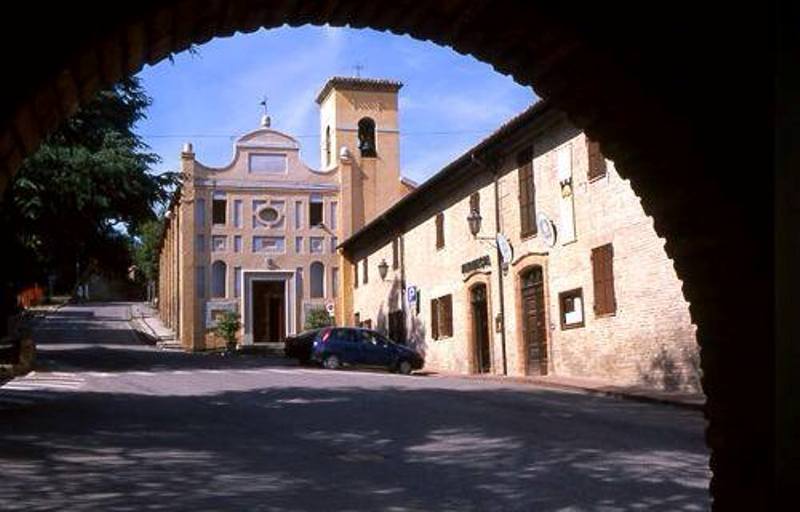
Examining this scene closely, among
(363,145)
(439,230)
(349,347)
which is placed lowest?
(349,347)

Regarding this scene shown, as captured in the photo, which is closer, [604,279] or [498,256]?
[604,279]

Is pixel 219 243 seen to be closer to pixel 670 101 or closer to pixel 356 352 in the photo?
pixel 356 352

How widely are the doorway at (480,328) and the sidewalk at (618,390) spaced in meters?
3.70

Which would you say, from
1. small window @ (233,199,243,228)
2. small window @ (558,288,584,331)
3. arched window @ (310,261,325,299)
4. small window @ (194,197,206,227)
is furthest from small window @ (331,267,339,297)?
small window @ (558,288,584,331)

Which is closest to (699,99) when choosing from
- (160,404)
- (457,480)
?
(457,480)

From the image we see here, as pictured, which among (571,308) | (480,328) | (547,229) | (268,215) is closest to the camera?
(571,308)

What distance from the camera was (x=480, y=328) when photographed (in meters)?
28.0

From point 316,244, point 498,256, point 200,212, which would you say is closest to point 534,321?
point 498,256

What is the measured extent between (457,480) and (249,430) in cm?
439

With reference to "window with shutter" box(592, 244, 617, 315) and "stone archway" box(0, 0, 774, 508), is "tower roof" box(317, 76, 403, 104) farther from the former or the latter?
"stone archway" box(0, 0, 774, 508)

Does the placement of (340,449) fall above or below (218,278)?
below

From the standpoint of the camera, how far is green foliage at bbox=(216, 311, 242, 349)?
41188mm

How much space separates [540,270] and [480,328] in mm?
4472

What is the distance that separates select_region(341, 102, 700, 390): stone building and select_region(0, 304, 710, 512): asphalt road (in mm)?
2516
